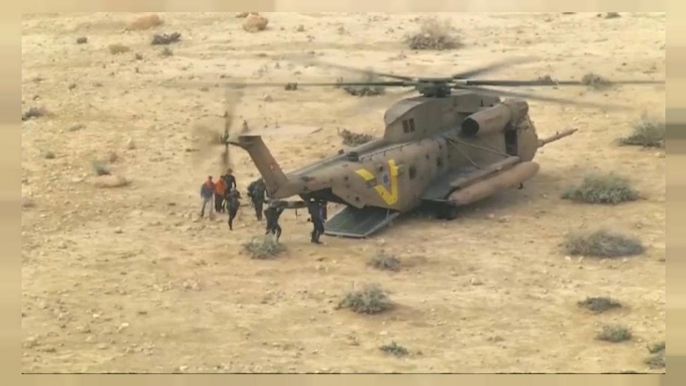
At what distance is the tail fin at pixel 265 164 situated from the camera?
759 inches

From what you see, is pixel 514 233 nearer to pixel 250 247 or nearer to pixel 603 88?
pixel 250 247

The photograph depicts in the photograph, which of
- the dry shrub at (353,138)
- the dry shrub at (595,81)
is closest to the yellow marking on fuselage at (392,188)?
the dry shrub at (353,138)

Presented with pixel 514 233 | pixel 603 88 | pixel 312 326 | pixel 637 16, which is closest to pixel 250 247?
pixel 312 326

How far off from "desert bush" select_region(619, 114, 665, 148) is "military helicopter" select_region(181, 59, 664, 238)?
12.3ft

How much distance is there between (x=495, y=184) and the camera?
73.3 feet

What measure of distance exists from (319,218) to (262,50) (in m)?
14.8

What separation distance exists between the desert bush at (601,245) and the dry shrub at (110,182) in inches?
377

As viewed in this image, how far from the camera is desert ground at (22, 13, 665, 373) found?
16.6m

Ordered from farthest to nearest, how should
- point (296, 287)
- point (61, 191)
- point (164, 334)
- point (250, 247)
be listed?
point (61, 191), point (250, 247), point (296, 287), point (164, 334)

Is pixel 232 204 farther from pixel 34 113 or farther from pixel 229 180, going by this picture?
pixel 34 113

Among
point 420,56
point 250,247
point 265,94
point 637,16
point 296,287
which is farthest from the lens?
point 637,16

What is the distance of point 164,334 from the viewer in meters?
17.0

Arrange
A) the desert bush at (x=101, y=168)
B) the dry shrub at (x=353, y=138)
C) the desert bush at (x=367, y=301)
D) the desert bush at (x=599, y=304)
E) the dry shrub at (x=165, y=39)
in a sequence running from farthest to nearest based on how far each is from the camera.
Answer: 1. the dry shrub at (x=165, y=39)
2. the dry shrub at (x=353, y=138)
3. the desert bush at (x=101, y=168)
4. the desert bush at (x=599, y=304)
5. the desert bush at (x=367, y=301)

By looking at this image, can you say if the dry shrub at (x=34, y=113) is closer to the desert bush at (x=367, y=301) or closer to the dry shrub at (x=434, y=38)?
the dry shrub at (x=434, y=38)
